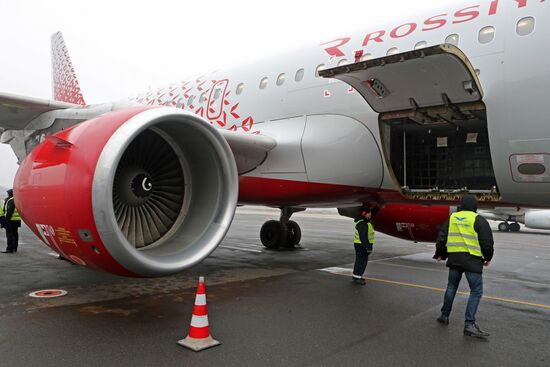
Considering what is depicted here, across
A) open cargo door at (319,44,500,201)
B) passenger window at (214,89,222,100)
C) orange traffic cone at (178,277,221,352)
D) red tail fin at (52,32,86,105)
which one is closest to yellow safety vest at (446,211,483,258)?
open cargo door at (319,44,500,201)

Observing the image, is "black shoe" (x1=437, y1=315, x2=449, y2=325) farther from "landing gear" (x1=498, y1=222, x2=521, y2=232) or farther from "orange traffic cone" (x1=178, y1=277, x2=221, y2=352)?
"landing gear" (x1=498, y1=222, x2=521, y2=232)

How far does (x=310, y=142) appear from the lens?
662 cm

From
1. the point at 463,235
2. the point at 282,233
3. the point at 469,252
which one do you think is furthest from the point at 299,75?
the point at 282,233

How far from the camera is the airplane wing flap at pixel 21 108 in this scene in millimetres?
6547

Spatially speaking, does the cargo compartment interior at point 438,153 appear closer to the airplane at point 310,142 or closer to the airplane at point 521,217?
the airplane at point 310,142

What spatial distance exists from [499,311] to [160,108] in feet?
14.5

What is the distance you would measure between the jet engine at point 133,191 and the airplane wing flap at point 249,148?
3.45 ft

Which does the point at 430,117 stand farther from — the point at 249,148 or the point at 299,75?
the point at 249,148

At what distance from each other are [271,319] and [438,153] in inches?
151

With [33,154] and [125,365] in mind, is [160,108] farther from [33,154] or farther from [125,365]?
[125,365]

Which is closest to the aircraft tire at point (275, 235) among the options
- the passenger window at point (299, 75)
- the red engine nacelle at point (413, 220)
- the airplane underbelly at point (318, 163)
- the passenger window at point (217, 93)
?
the red engine nacelle at point (413, 220)

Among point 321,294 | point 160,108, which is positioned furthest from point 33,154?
point 321,294

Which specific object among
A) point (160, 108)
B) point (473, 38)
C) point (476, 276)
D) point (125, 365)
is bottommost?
point (125, 365)

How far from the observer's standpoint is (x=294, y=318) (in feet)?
15.1
